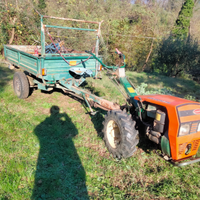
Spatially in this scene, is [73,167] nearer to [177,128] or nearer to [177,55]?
[177,128]

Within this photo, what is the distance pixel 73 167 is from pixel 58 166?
0.28 meters

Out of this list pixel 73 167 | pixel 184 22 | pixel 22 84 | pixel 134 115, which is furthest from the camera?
pixel 184 22

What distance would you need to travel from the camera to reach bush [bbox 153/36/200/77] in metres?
13.1

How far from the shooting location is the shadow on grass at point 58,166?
2.93m

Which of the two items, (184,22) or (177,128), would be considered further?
(184,22)

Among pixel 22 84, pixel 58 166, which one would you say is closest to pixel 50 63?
pixel 22 84

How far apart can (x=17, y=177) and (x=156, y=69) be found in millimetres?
14772

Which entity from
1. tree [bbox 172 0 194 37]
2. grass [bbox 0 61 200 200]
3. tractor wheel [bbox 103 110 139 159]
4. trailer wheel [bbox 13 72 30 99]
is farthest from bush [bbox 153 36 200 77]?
tractor wheel [bbox 103 110 139 159]

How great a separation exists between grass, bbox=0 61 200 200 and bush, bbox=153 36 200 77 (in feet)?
35.5

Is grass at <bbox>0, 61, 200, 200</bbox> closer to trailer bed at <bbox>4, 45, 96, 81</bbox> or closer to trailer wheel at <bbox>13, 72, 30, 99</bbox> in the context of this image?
trailer wheel at <bbox>13, 72, 30, 99</bbox>

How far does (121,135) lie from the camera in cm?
335

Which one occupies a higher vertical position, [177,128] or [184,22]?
[184,22]

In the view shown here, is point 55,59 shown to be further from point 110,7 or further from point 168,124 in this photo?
point 110,7

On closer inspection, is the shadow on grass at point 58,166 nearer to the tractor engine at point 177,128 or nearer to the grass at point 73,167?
the grass at point 73,167
